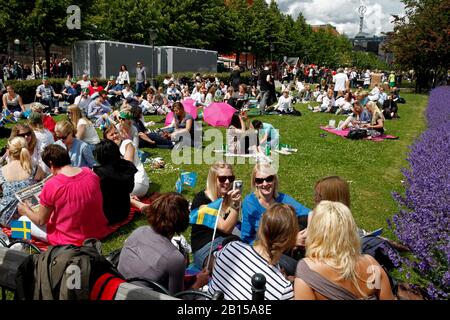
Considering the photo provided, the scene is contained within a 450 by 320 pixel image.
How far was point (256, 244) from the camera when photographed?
3.14 m

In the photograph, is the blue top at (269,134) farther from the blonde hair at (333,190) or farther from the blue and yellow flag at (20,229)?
the blue and yellow flag at (20,229)

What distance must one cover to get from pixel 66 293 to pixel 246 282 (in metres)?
1.21

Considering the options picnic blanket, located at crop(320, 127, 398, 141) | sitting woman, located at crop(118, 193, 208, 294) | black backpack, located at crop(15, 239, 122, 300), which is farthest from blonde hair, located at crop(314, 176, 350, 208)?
picnic blanket, located at crop(320, 127, 398, 141)

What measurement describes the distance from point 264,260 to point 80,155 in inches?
174

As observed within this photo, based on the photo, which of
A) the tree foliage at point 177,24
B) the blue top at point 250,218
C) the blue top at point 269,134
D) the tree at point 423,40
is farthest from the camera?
the tree at point 423,40

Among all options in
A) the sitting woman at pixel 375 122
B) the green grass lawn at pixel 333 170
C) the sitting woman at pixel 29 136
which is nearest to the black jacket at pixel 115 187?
the green grass lawn at pixel 333 170

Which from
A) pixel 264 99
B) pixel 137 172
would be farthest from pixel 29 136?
pixel 264 99

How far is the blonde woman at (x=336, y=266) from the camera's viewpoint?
266cm

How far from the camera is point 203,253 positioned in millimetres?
4086

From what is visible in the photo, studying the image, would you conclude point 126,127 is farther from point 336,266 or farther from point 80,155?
point 336,266

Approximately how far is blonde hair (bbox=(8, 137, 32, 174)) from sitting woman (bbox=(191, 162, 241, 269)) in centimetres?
254

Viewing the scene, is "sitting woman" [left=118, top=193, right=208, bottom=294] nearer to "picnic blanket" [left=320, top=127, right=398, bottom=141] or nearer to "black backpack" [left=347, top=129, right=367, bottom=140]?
"black backpack" [left=347, top=129, right=367, bottom=140]

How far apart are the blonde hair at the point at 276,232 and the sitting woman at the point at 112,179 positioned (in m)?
2.94

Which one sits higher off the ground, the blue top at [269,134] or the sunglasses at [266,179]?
the sunglasses at [266,179]
